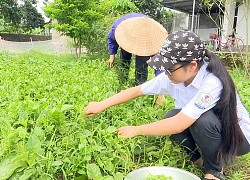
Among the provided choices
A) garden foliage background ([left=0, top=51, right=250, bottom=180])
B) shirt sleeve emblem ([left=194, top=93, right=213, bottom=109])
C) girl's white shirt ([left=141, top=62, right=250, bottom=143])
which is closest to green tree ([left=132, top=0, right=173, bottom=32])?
garden foliage background ([left=0, top=51, right=250, bottom=180])

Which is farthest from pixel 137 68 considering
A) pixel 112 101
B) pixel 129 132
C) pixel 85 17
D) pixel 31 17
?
pixel 31 17

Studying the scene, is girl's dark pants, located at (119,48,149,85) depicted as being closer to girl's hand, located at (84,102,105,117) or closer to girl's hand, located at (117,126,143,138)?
girl's hand, located at (84,102,105,117)

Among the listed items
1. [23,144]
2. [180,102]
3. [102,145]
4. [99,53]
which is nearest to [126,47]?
[180,102]

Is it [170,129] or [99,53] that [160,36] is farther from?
[99,53]

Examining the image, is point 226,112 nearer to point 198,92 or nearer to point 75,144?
point 198,92

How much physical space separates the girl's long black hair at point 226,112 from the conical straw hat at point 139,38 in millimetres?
1554

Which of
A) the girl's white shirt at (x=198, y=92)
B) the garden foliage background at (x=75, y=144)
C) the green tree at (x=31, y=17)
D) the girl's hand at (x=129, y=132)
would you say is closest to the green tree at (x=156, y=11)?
the green tree at (x=31, y=17)

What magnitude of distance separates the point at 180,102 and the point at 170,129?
360 millimetres

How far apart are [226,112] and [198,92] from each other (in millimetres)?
203

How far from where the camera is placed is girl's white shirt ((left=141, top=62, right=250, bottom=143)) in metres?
1.67

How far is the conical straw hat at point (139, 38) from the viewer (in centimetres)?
326

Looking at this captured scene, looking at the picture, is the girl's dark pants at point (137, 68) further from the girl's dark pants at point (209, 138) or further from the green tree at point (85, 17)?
the green tree at point (85, 17)

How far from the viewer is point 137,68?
3.44m

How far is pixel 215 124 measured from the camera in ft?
5.66
